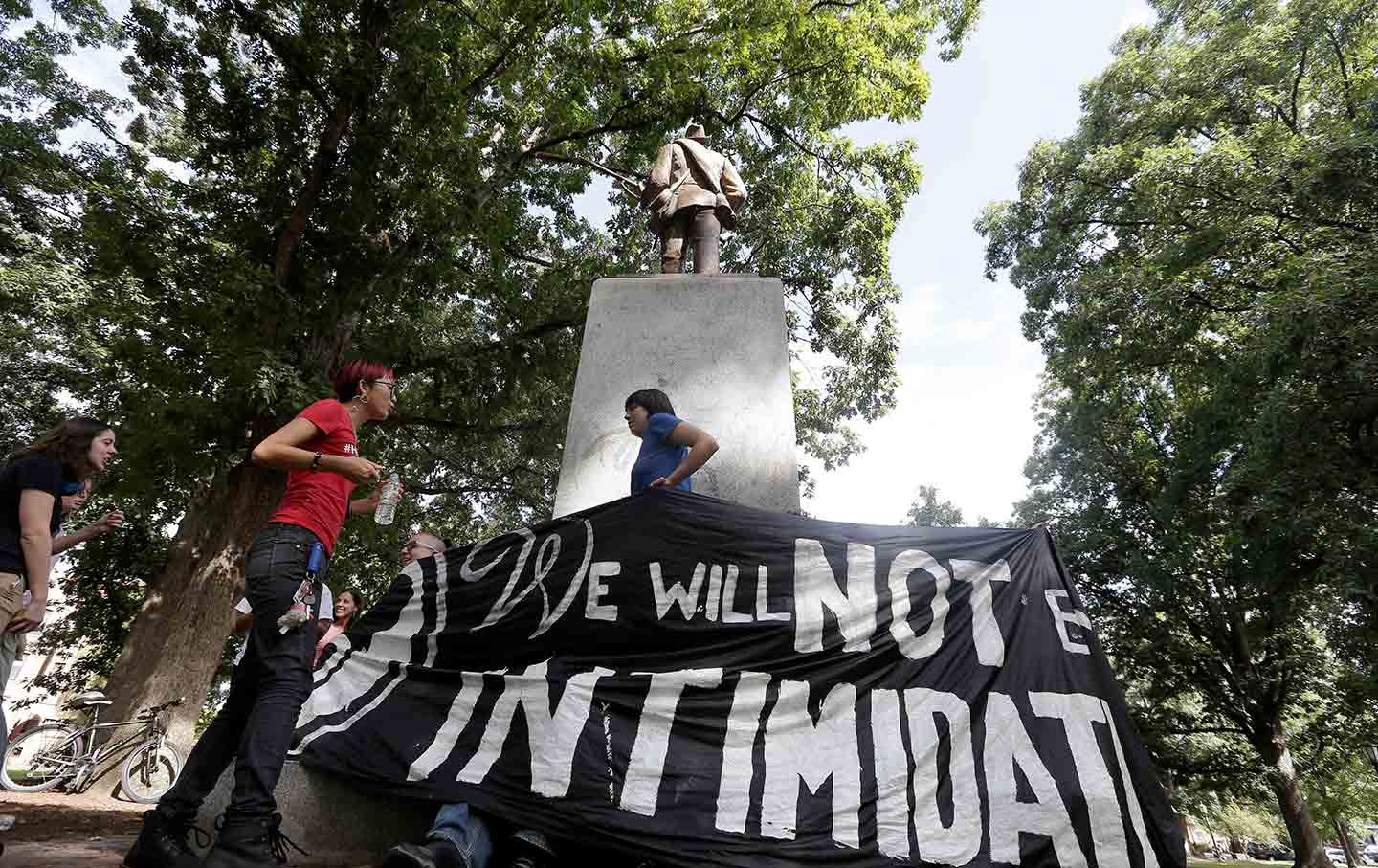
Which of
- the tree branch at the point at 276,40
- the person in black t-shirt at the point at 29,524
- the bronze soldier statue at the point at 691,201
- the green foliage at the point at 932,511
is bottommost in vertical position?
the person in black t-shirt at the point at 29,524

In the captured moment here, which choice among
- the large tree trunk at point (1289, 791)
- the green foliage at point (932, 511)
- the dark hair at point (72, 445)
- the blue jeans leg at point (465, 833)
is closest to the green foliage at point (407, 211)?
the dark hair at point (72, 445)

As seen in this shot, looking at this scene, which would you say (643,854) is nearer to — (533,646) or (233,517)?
(533,646)

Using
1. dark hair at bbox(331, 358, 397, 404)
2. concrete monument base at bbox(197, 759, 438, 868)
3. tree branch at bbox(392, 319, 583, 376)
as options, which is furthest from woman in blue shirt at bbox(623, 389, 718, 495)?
tree branch at bbox(392, 319, 583, 376)

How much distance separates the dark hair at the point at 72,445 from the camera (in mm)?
2807

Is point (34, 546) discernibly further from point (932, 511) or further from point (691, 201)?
point (932, 511)

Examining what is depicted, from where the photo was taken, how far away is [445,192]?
9641 millimetres

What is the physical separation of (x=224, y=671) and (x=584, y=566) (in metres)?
18.2

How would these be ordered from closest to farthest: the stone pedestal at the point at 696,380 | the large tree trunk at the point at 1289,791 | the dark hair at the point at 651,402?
the dark hair at the point at 651,402 < the stone pedestal at the point at 696,380 < the large tree trunk at the point at 1289,791

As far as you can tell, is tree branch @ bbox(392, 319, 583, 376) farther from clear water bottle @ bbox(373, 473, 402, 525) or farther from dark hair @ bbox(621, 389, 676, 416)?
clear water bottle @ bbox(373, 473, 402, 525)

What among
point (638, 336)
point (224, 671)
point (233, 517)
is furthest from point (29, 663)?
point (638, 336)

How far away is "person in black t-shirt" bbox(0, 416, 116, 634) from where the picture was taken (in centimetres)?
260

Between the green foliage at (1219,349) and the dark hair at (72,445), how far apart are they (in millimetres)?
11800

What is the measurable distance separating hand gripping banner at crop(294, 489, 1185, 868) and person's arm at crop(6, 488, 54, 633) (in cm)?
107

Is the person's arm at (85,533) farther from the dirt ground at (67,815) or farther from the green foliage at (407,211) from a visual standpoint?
the green foliage at (407,211)
